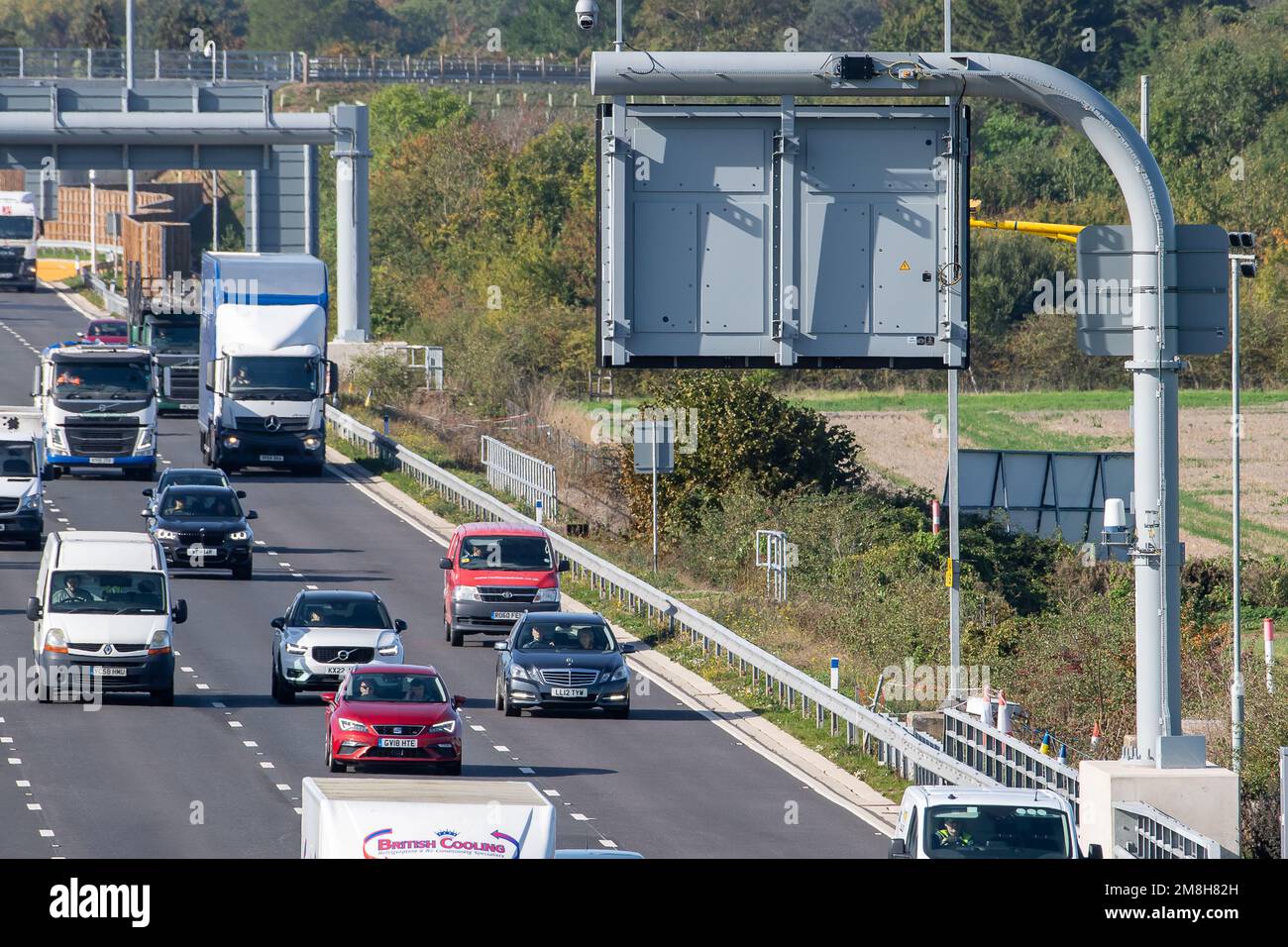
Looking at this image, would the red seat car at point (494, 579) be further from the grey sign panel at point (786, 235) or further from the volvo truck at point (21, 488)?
the grey sign panel at point (786, 235)

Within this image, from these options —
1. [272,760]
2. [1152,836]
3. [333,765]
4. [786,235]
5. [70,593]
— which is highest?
[786,235]

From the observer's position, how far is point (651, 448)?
4200 centimetres

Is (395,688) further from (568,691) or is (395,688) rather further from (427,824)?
(427,824)

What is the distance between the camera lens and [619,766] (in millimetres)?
28188

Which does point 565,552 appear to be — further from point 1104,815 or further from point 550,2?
point 550,2

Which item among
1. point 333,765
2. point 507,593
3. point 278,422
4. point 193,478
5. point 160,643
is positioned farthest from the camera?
point 278,422

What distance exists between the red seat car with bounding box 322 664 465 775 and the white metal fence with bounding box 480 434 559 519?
2165cm

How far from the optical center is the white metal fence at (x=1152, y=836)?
16.4 m

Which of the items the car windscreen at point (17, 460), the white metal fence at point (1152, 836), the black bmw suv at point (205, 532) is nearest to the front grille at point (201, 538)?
the black bmw suv at point (205, 532)

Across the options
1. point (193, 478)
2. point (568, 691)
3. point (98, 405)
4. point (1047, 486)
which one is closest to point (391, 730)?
point (568, 691)

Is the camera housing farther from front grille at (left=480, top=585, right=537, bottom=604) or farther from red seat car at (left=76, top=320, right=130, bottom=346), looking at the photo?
red seat car at (left=76, top=320, right=130, bottom=346)

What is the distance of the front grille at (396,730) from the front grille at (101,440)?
1029 inches

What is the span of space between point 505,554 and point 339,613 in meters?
6.06

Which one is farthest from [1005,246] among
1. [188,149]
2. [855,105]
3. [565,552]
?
[855,105]
